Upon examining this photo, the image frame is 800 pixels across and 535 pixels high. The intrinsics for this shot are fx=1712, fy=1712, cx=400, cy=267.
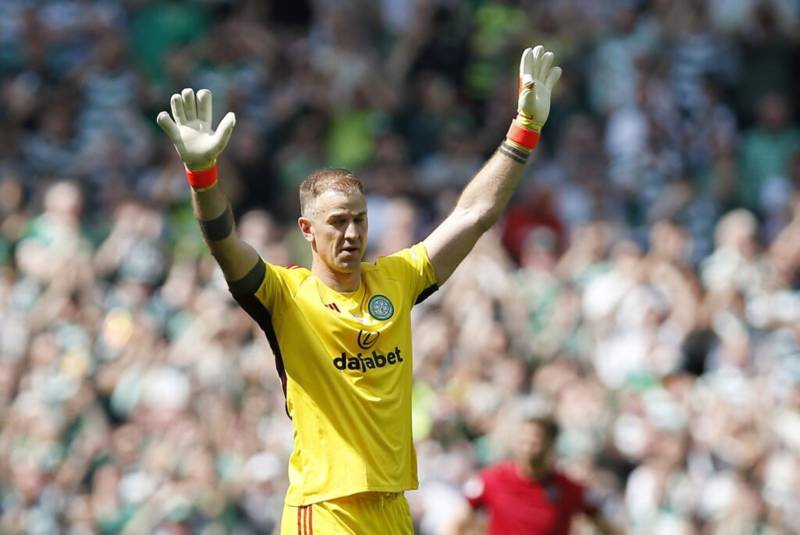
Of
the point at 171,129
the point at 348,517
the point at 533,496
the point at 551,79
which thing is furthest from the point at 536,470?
the point at 171,129

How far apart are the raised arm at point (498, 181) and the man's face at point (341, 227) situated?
55cm

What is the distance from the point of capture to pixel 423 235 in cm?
1636

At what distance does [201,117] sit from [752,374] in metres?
8.43

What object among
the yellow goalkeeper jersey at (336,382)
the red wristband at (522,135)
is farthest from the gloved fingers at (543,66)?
the yellow goalkeeper jersey at (336,382)

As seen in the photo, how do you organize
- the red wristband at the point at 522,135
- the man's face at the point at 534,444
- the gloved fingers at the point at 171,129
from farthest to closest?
the man's face at the point at 534,444 → the red wristband at the point at 522,135 → the gloved fingers at the point at 171,129

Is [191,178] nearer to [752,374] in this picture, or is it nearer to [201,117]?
[201,117]

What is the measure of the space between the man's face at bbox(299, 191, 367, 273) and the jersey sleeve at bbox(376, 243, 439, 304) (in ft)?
1.02

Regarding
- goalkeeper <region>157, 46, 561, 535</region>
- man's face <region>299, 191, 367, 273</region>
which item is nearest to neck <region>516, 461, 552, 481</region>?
goalkeeper <region>157, 46, 561, 535</region>

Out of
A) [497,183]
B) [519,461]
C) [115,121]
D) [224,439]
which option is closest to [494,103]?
[115,121]

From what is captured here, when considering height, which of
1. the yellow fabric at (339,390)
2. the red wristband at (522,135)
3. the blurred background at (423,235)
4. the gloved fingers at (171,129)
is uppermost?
the blurred background at (423,235)

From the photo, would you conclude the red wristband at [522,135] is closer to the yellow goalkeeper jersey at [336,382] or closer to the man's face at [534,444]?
the yellow goalkeeper jersey at [336,382]

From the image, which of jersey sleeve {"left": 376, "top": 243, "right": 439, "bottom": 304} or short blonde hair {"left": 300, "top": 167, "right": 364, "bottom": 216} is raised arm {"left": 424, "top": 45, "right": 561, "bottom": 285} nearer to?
jersey sleeve {"left": 376, "top": 243, "right": 439, "bottom": 304}

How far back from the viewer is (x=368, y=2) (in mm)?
19312

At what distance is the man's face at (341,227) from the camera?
7348 mm
